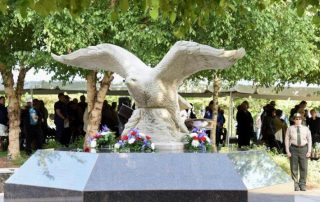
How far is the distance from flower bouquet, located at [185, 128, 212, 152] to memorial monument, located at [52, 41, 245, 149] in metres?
0.23

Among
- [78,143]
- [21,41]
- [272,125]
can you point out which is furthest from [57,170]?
[272,125]

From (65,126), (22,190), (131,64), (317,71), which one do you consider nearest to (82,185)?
(22,190)

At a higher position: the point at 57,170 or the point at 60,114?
the point at 60,114

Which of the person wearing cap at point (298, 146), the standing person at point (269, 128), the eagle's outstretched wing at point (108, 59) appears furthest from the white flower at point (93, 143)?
the standing person at point (269, 128)

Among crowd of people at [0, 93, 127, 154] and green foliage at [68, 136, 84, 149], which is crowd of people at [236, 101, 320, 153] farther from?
green foliage at [68, 136, 84, 149]

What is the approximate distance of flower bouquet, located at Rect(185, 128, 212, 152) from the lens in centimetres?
1065

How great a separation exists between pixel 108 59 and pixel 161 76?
1.21 m

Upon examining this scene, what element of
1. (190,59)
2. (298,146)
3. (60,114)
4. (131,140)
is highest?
(190,59)

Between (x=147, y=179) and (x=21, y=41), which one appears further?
(x=21, y=41)

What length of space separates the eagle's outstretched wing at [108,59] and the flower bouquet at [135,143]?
132 cm

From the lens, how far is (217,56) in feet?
34.9

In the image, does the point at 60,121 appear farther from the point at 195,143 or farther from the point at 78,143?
the point at 195,143

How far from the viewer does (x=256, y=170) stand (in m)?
9.45

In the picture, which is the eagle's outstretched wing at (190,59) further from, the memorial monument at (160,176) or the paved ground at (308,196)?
the paved ground at (308,196)
